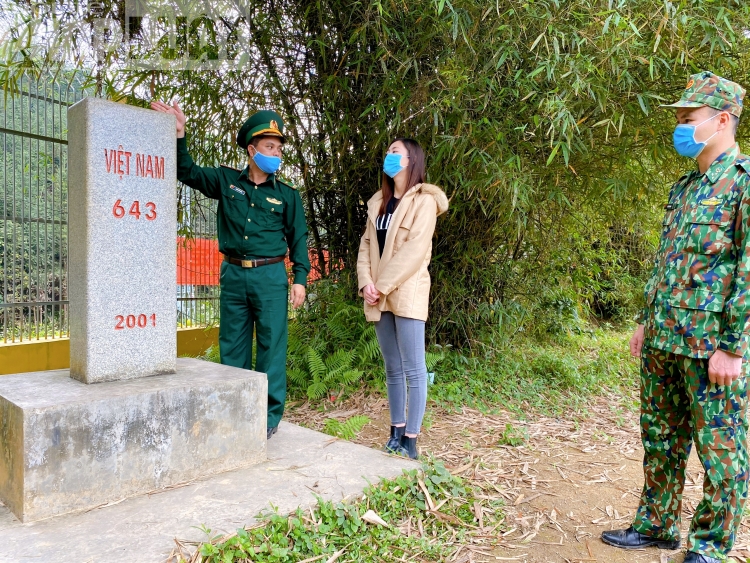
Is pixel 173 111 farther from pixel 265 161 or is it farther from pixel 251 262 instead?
pixel 251 262

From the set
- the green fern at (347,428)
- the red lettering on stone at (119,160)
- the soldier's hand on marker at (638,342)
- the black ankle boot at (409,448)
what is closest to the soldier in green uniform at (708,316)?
the soldier's hand on marker at (638,342)

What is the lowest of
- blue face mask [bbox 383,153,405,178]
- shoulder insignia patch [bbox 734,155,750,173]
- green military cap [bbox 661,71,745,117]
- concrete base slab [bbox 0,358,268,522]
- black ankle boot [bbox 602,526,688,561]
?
black ankle boot [bbox 602,526,688,561]

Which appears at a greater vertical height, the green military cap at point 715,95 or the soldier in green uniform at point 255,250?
the green military cap at point 715,95

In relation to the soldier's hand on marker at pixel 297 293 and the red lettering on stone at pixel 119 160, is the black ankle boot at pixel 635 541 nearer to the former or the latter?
the soldier's hand on marker at pixel 297 293

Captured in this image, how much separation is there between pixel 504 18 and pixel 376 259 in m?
1.33

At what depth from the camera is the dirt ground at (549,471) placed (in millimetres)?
2199

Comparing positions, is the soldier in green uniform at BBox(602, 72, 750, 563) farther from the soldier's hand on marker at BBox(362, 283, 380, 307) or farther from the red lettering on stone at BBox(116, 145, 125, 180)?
the red lettering on stone at BBox(116, 145, 125, 180)

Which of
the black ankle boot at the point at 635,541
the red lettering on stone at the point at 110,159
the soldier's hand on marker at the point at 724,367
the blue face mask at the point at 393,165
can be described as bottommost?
the black ankle boot at the point at 635,541

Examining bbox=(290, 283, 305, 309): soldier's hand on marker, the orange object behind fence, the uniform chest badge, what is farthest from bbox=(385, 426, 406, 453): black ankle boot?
the orange object behind fence

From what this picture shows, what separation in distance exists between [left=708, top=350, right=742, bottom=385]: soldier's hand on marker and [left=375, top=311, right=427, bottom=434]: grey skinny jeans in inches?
49.9

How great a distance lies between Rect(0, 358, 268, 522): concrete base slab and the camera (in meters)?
1.97

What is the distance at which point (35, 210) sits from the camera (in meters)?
4.62

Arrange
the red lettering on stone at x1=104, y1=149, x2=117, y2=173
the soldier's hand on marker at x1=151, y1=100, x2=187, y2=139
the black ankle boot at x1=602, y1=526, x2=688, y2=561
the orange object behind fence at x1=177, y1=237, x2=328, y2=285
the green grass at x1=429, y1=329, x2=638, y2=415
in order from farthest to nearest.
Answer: the orange object behind fence at x1=177, y1=237, x2=328, y2=285
the green grass at x1=429, y1=329, x2=638, y2=415
the soldier's hand on marker at x1=151, y1=100, x2=187, y2=139
the red lettering on stone at x1=104, y1=149, x2=117, y2=173
the black ankle boot at x1=602, y1=526, x2=688, y2=561

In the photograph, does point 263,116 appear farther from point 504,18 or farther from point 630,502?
point 630,502
